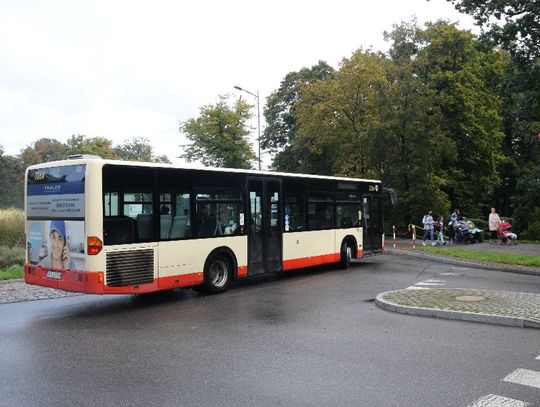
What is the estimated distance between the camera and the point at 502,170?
4738 centimetres

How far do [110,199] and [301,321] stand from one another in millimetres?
4116

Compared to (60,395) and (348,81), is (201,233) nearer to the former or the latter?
(60,395)

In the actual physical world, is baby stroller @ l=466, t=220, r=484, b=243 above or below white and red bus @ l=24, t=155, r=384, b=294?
below

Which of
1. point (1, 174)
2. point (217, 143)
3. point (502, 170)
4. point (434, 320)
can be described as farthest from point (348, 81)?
point (1, 174)

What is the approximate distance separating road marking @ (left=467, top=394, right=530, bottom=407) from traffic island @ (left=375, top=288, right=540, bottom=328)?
362 cm

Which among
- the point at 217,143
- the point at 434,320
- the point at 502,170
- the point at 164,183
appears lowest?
the point at 434,320

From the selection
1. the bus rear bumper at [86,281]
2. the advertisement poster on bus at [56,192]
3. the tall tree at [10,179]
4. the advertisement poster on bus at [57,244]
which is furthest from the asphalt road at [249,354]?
the tall tree at [10,179]

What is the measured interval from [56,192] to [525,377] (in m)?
8.44

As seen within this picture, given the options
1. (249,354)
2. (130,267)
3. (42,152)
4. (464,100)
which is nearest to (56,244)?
(130,267)

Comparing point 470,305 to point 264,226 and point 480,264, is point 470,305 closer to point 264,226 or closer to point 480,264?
point 264,226

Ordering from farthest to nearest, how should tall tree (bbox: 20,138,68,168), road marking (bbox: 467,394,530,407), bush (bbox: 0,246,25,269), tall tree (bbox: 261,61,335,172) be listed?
tall tree (bbox: 20,138,68,168) → tall tree (bbox: 261,61,335,172) → bush (bbox: 0,246,25,269) → road marking (bbox: 467,394,530,407)

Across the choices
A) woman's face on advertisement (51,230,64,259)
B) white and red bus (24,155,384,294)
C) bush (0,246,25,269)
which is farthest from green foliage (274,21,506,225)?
woman's face on advertisement (51,230,64,259)

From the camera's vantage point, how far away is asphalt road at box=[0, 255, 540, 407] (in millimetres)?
5391

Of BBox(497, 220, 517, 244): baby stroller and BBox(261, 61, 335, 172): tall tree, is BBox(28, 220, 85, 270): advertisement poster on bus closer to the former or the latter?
BBox(497, 220, 517, 244): baby stroller
